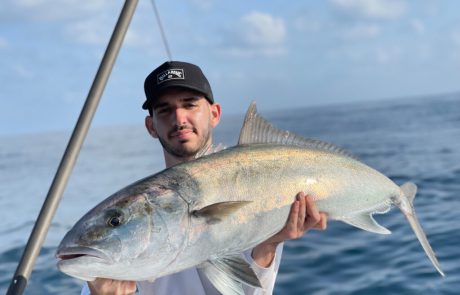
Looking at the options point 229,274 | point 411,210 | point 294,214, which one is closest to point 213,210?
point 229,274

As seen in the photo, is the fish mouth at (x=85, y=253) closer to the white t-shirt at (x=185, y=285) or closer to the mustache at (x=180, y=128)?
the white t-shirt at (x=185, y=285)

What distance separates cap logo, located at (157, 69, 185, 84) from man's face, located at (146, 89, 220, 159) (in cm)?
10

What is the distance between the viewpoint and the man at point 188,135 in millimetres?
3682

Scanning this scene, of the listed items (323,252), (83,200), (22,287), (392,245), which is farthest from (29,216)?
(22,287)

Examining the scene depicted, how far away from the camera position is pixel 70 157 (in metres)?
4.16

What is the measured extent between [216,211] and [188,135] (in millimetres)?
980

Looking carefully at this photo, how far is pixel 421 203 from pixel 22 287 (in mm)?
10973

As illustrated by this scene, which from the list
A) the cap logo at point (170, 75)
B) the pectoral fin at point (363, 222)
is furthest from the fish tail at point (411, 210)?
the cap logo at point (170, 75)

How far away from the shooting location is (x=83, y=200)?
1916 cm

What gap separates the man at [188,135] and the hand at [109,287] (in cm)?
45

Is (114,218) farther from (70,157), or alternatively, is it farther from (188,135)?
(70,157)

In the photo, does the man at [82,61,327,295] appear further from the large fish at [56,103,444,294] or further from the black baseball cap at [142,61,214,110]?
the large fish at [56,103,444,294]

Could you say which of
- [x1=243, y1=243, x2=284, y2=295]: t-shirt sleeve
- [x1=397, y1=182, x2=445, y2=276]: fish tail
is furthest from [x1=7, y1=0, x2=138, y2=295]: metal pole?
[x1=397, y1=182, x2=445, y2=276]: fish tail

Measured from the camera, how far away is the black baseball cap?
13.0 feet
